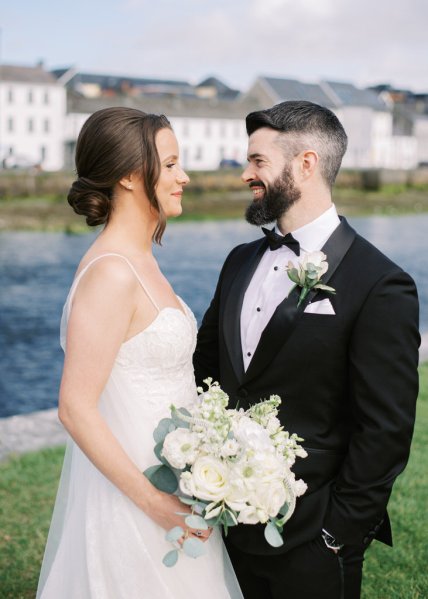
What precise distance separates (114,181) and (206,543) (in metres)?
1.41

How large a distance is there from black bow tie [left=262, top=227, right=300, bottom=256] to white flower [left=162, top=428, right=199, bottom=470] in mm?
974

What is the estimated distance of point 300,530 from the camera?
305 centimetres

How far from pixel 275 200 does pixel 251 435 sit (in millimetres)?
1045

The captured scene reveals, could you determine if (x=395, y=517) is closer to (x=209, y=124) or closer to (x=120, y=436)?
(x=120, y=436)

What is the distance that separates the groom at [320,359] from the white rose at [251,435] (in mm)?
476

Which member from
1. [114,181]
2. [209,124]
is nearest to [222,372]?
[114,181]

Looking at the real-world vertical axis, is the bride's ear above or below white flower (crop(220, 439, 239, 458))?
above

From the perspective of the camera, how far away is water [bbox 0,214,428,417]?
49.2 ft

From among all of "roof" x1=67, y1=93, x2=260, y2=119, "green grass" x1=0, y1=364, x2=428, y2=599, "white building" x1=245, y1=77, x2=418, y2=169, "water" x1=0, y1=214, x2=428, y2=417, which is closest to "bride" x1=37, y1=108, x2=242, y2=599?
"green grass" x1=0, y1=364, x2=428, y2=599

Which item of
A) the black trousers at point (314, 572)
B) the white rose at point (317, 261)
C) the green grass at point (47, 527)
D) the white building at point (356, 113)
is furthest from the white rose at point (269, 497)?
the white building at point (356, 113)

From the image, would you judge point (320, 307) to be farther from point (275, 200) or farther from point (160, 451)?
point (160, 451)

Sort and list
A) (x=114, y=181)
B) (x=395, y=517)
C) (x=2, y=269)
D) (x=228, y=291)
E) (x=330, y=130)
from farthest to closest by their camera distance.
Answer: (x=2, y=269)
(x=395, y=517)
(x=228, y=291)
(x=330, y=130)
(x=114, y=181)

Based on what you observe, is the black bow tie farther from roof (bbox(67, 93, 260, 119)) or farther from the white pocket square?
roof (bbox(67, 93, 260, 119))

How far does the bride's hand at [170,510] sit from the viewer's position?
2.88 m
